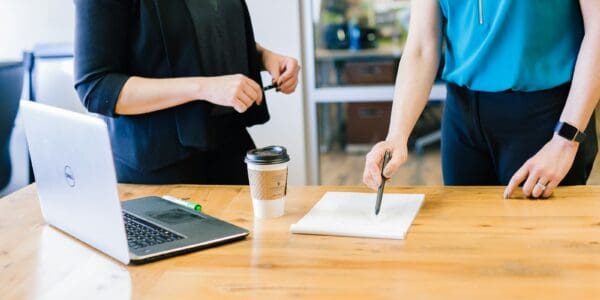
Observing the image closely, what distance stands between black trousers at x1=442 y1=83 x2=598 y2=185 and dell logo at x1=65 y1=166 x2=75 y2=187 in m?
0.88

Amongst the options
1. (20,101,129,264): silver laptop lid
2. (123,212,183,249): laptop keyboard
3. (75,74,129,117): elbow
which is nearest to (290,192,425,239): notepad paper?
(123,212,183,249): laptop keyboard

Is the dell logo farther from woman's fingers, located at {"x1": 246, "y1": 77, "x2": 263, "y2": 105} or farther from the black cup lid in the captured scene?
woman's fingers, located at {"x1": 246, "y1": 77, "x2": 263, "y2": 105}

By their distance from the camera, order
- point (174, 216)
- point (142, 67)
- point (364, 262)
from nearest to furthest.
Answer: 1. point (364, 262)
2. point (174, 216)
3. point (142, 67)

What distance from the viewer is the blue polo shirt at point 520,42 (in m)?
1.47

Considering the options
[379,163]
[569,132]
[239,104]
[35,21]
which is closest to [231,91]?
[239,104]

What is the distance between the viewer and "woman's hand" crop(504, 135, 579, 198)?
1.40 m

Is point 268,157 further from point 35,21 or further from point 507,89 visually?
point 35,21

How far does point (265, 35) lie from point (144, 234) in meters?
2.22

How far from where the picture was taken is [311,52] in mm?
3438

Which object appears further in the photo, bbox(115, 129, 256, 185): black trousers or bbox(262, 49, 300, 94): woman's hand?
bbox(262, 49, 300, 94): woman's hand

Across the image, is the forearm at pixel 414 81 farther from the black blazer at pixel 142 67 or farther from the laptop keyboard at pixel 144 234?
the laptop keyboard at pixel 144 234

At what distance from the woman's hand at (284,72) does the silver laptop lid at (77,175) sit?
678mm

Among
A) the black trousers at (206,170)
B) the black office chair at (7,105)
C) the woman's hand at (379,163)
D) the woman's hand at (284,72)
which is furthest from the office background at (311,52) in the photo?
the woman's hand at (379,163)

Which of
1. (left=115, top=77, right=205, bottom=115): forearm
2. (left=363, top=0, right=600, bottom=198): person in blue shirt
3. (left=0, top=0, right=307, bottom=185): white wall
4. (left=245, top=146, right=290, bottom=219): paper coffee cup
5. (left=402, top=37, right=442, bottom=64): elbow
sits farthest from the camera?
(left=0, top=0, right=307, bottom=185): white wall
